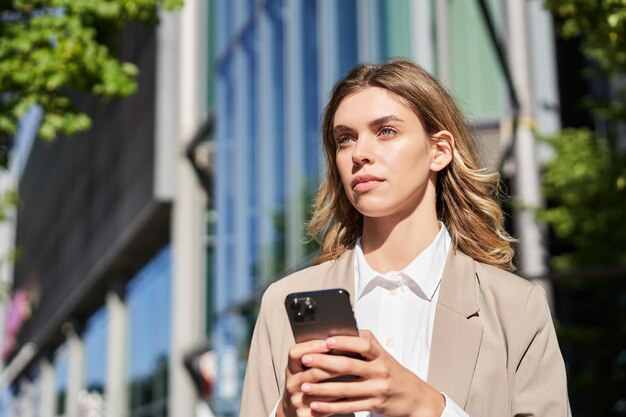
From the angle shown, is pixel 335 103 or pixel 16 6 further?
pixel 16 6

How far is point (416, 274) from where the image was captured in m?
Result: 2.28

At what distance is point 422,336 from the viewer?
2.23m

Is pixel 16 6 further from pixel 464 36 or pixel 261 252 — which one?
pixel 261 252

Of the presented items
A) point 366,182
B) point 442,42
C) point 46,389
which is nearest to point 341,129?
point 366,182

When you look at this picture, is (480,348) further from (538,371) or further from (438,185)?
(438,185)

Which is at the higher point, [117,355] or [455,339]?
[455,339]

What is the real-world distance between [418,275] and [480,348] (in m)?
0.22

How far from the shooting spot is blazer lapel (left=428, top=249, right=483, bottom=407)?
210 centimetres

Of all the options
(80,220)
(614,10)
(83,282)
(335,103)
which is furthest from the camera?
(80,220)

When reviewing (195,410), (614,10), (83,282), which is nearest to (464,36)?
(614,10)

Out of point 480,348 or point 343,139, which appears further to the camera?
point 343,139

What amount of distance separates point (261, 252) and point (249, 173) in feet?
6.00

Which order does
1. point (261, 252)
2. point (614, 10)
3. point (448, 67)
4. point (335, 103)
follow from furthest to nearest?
point (261, 252), point (448, 67), point (614, 10), point (335, 103)

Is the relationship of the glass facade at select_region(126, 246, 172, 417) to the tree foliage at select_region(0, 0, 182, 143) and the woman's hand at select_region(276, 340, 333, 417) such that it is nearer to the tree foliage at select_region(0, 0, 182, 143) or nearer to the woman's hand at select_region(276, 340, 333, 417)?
the tree foliage at select_region(0, 0, 182, 143)
